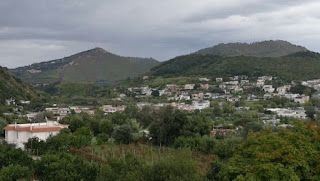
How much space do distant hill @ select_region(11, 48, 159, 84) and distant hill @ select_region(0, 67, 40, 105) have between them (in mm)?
70837

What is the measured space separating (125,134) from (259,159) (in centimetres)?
1457

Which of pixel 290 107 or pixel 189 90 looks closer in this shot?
pixel 290 107

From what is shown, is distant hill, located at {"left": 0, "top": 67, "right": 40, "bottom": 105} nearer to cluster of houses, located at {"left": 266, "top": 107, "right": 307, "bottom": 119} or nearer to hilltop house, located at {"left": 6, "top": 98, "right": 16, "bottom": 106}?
hilltop house, located at {"left": 6, "top": 98, "right": 16, "bottom": 106}

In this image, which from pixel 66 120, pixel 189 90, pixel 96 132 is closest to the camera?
pixel 96 132

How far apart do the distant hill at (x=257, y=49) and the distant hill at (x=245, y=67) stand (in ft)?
178

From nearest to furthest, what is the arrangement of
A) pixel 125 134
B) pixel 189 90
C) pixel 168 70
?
pixel 125 134 → pixel 189 90 → pixel 168 70

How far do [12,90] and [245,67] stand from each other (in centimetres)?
4780

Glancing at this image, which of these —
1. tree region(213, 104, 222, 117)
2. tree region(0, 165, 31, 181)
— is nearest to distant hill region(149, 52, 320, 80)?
tree region(213, 104, 222, 117)

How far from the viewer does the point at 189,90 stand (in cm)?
7781

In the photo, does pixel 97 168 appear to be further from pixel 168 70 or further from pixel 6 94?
pixel 168 70

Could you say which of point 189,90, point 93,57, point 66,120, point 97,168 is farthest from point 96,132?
point 93,57

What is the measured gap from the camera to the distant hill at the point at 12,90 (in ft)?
192

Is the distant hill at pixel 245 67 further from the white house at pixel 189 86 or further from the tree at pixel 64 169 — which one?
the tree at pixel 64 169

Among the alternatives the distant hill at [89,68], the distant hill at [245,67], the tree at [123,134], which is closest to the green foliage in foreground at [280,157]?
the tree at [123,134]
